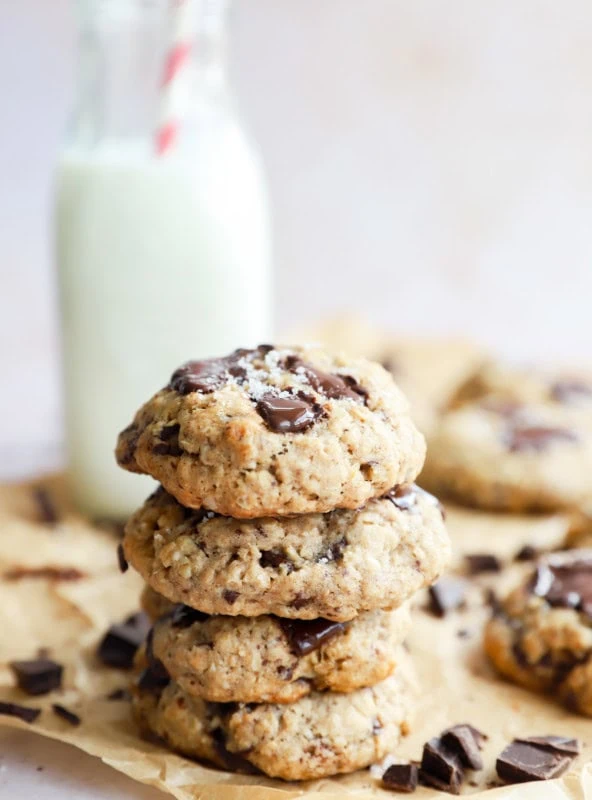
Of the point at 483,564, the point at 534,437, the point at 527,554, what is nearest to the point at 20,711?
the point at 483,564

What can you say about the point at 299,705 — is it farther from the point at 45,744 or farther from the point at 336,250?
the point at 336,250

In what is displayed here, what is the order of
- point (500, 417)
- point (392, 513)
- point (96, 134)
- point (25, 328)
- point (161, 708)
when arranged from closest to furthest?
point (392, 513)
point (161, 708)
point (96, 134)
point (500, 417)
point (25, 328)

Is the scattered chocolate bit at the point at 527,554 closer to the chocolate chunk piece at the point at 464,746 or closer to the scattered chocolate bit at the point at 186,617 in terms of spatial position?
the chocolate chunk piece at the point at 464,746

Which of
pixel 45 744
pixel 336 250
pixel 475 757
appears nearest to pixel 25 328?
pixel 336 250

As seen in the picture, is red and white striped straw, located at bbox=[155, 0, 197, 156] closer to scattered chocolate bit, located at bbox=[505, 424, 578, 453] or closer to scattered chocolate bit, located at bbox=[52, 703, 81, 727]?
scattered chocolate bit, located at bbox=[505, 424, 578, 453]

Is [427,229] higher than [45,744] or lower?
higher

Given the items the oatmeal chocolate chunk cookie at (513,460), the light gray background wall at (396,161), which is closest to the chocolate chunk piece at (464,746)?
the oatmeal chocolate chunk cookie at (513,460)

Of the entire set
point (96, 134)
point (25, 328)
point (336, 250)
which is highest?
point (96, 134)
